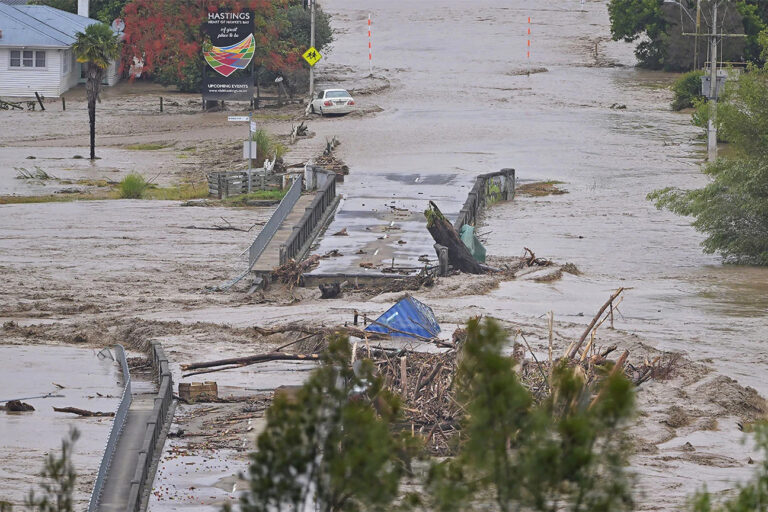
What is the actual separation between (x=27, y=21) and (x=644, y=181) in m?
34.0

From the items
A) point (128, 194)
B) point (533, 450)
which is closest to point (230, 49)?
point (128, 194)

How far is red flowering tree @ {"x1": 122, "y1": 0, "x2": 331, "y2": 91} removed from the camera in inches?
2351

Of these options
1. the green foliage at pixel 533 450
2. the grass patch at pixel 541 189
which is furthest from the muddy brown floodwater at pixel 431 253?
the green foliage at pixel 533 450

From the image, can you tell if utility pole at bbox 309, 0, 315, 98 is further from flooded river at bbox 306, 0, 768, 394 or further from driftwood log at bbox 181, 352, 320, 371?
driftwood log at bbox 181, 352, 320, 371

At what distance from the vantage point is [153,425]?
16484 millimetres

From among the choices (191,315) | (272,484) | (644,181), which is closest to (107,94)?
(644,181)

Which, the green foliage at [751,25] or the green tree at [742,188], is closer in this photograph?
the green tree at [742,188]

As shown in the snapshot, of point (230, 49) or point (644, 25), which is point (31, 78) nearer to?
point (230, 49)

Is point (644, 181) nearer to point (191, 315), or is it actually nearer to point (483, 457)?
point (191, 315)

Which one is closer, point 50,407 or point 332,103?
point 50,407

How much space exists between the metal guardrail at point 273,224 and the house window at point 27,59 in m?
30.7

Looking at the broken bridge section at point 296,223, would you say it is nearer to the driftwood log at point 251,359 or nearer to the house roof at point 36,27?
the driftwood log at point 251,359

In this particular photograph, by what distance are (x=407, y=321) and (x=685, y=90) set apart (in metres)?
43.5

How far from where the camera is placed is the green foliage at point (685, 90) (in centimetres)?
6259
